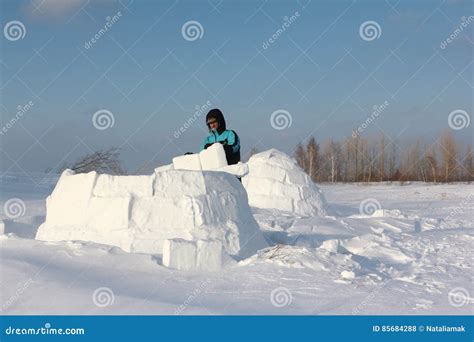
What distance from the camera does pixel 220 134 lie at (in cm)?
941

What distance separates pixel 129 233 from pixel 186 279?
1243mm

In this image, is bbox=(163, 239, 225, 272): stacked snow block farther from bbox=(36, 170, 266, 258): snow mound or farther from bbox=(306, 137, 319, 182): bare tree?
bbox=(306, 137, 319, 182): bare tree

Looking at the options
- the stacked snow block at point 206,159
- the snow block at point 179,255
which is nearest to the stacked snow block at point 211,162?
the stacked snow block at point 206,159

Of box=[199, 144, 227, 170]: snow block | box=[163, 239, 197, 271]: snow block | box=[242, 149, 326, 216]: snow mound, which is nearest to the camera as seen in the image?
box=[163, 239, 197, 271]: snow block

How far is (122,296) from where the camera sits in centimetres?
456

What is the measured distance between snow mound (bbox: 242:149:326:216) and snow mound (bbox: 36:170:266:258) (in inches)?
188

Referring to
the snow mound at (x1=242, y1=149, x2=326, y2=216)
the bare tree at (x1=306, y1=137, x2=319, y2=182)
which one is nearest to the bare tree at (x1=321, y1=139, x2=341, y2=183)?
the bare tree at (x1=306, y1=137, x2=319, y2=182)

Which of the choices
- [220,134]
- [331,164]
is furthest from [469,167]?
[220,134]

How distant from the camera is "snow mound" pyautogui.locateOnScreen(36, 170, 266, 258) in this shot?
6.22 meters

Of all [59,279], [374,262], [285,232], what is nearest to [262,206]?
[285,232]

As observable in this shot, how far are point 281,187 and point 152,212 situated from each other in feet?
18.9

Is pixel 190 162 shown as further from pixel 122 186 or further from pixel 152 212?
pixel 152 212

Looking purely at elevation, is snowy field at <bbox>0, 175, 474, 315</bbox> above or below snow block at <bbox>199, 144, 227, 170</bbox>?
below

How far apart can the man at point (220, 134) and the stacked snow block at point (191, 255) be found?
11.8 ft
